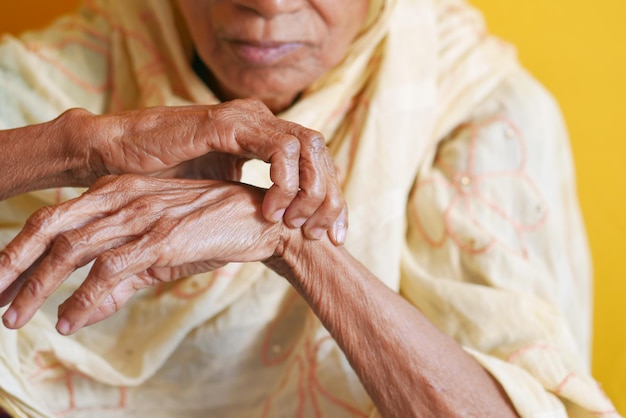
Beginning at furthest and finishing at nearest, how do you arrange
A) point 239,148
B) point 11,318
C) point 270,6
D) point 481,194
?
point 481,194, point 270,6, point 239,148, point 11,318

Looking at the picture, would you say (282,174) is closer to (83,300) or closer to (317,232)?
(317,232)

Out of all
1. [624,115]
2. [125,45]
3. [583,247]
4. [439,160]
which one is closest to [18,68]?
[125,45]

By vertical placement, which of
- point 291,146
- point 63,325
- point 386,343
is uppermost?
point 291,146

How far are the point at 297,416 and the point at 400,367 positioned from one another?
228 mm

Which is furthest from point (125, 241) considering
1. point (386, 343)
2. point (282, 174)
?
point (386, 343)

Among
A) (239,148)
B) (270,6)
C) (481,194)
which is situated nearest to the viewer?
(239,148)

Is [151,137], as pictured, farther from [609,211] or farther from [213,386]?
[609,211]

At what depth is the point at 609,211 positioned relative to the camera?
57.7 inches

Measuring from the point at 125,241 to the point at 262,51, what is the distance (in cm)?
35

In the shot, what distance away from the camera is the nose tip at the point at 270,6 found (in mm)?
906

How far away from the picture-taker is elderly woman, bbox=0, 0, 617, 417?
758 millimetres

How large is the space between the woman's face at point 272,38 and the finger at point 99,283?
363 mm

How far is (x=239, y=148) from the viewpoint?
75 cm

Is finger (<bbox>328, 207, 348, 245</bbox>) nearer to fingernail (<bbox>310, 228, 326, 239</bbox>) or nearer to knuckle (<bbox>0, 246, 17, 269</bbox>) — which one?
fingernail (<bbox>310, 228, 326, 239</bbox>)
